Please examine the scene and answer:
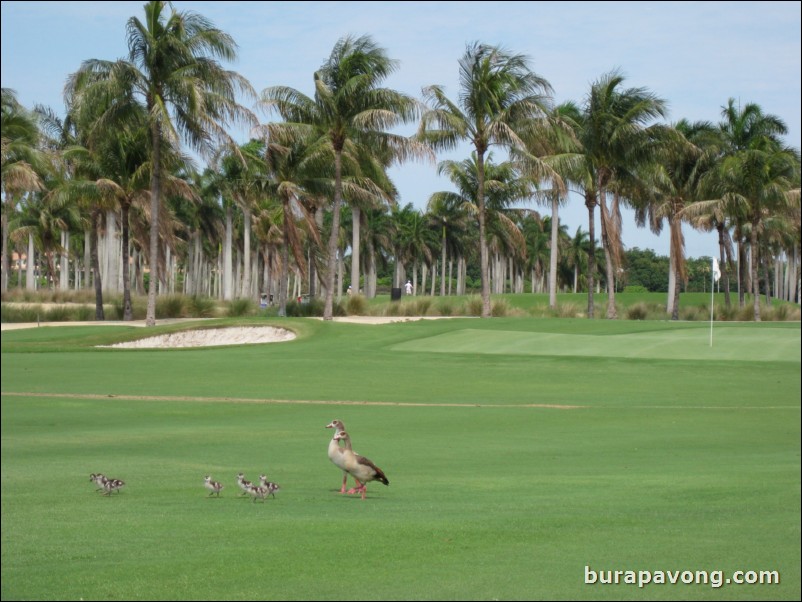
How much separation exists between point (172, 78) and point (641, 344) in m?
23.0

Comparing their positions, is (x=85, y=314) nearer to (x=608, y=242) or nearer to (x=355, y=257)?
(x=355, y=257)

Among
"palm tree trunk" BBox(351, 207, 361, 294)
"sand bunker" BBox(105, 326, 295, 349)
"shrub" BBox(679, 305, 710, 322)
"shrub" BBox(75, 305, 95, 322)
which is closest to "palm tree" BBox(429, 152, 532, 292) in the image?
"palm tree trunk" BBox(351, 207, 361, 294)

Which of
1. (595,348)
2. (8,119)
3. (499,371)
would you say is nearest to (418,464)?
(499,371)

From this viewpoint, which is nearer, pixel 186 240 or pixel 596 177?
pixel 596 177

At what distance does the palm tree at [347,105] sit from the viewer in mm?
46312

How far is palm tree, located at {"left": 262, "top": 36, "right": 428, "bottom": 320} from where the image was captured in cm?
4631

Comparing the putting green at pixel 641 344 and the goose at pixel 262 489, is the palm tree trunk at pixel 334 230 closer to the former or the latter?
the putting green at pixel 641 344

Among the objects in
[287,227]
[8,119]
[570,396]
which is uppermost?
[8,119]

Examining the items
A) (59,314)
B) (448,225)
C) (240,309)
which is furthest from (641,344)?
(448,225)

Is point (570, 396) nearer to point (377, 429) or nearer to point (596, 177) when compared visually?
point (377, 429)

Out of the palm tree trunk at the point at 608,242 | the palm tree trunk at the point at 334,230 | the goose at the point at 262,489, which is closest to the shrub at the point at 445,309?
the palm tree trunk at the point at 608,242

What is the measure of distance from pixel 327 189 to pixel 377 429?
135 feet

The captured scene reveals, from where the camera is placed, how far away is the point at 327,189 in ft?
185

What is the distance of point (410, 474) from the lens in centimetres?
1165
